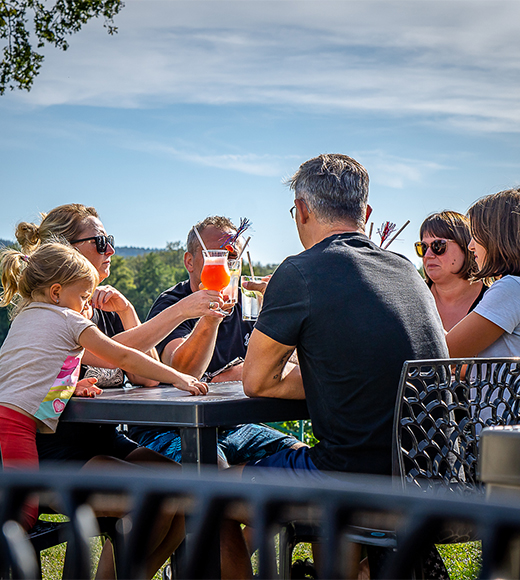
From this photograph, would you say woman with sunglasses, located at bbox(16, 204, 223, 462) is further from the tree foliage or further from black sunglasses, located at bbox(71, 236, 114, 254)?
the tree foliage

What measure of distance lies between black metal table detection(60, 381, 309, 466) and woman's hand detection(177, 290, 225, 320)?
1.73ft

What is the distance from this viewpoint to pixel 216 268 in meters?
2.79

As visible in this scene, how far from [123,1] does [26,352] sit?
7.75 meters

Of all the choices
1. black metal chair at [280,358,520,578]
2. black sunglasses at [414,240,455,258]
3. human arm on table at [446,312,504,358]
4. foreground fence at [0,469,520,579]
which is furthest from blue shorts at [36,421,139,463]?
black sunglasses at [414,240,455,258]

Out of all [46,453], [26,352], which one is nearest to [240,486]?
[26,352]

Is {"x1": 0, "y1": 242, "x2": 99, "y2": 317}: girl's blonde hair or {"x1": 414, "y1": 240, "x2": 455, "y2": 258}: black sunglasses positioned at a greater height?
{"x1": 414, "y1": 240, "x2": 455, "y2": 258}: black sunglasses

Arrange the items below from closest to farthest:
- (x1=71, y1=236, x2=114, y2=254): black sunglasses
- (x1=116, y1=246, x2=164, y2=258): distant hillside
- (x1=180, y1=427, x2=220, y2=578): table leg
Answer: (x1=180, y1=427, x2=220, y2=578): table leg, (x1=71, y1=236, x2=114, y2=254): black sunglasses, (x1=116, y1=246, x2=164, y2=258): distant hillside

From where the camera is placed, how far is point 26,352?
7.20 feet

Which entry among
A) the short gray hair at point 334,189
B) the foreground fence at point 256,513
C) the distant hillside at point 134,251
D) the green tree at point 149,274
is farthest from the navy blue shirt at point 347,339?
the green tree at point 149,274

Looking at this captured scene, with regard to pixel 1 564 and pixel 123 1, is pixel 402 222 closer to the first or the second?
pixel 1 564

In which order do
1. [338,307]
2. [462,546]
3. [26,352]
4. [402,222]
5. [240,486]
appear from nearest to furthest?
1. [240,486]
2. [338,307]
3. [26,352]
4. [402,222]
5. [462,546]

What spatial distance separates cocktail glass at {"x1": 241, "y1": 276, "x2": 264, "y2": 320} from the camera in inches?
110

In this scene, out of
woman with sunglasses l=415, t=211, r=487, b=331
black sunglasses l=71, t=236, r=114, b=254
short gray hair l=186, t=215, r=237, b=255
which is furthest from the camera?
woman with sunglasses l=415, t=211, r=487, b=331

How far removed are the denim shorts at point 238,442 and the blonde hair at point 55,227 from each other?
0.99 meters
